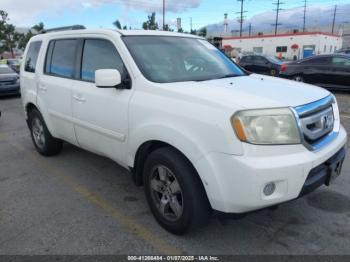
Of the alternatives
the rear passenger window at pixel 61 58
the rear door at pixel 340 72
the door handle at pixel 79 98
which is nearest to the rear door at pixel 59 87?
the rear passenger window at pixel 61 58

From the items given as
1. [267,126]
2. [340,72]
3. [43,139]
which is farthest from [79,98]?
[340,72]

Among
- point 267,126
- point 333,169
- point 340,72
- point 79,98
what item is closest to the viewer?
point 267,126

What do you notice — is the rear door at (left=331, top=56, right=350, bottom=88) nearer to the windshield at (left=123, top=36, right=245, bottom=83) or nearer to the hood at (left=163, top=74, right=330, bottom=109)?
the windshield at (left=123, top=36, right=245, bottom=83)

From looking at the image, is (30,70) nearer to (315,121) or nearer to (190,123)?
(190,123)

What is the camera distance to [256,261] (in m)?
2.75

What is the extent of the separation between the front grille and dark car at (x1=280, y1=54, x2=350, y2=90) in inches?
390

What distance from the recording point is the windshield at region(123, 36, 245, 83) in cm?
336

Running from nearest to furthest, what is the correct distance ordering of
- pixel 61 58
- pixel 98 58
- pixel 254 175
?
1. pixel 254 175
2. pixel 98 58
3. pixel 61 58

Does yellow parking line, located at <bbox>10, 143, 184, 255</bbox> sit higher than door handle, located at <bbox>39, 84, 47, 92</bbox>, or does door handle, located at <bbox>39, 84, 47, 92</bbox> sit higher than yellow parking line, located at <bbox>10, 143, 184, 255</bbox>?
door handle, located at <bbox>39, 84, 47, 92</bbox>

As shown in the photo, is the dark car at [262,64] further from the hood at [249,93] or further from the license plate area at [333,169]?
the license plate area at [333,169]

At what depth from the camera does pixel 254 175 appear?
2.41m

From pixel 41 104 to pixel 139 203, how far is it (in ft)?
7.22

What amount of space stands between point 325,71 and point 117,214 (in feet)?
36.2

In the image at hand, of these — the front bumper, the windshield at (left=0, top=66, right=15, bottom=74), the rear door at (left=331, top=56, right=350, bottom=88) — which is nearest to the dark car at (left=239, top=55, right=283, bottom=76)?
the rear door at (left=331, top=56, right=350, bottom=88)
